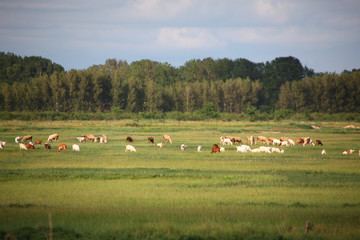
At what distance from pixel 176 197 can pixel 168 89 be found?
3713 inches

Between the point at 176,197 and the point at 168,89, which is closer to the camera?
the point at 176,197

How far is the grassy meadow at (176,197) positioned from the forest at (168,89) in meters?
62.6

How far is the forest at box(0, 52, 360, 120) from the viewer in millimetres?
89000

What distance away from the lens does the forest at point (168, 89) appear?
8900cm

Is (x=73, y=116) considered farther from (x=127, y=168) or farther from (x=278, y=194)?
(x=278, y=194)

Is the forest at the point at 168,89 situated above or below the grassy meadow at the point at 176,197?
above

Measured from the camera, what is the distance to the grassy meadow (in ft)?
37.2

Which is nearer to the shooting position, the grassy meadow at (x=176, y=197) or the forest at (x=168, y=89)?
the grassy meadow at (x=176, y=197)

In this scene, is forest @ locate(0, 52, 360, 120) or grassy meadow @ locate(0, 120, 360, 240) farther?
forest @ locate(0, 52, 360, 120)

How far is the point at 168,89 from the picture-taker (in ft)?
360

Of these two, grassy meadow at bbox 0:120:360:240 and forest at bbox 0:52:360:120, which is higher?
forest at bbox 0:52:360:120

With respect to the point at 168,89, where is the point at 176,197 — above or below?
below

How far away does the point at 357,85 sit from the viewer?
108 metres

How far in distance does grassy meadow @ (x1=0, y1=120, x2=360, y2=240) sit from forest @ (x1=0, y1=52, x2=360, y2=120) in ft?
206
